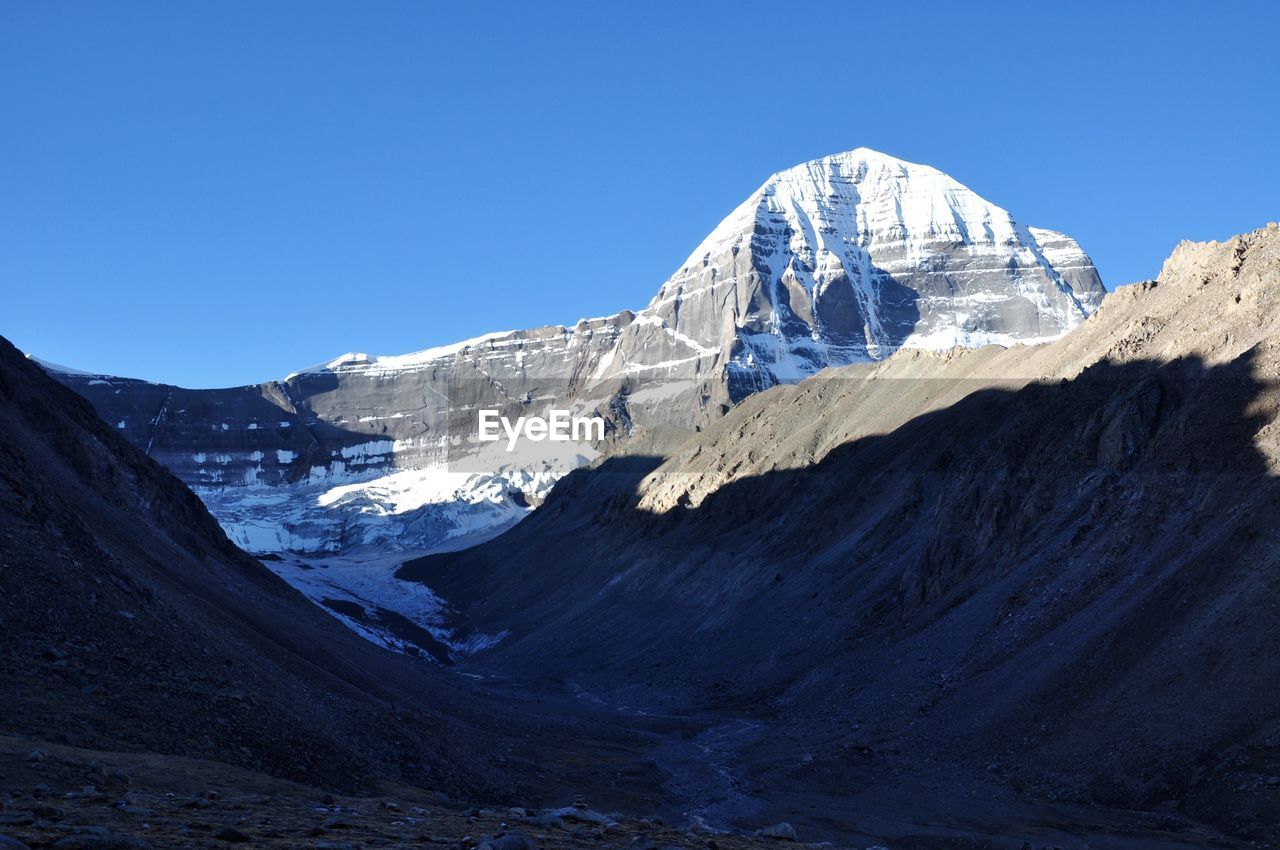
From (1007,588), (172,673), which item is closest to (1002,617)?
(1007,588)

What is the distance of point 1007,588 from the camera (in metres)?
57.8

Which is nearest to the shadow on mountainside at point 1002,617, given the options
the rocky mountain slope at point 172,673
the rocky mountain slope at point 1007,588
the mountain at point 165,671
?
the rocky mountain slope at point 1007,588

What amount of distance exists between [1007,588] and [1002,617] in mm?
3205

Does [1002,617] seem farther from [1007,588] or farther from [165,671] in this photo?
[165,671]

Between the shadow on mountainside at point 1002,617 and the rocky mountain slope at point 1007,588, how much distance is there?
0.15 meters

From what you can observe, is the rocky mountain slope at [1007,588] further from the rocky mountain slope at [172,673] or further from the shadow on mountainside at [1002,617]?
the rocky mountain slope at [172,673]

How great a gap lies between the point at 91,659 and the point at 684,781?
23.8 m

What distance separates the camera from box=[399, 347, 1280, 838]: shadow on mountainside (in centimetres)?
3766

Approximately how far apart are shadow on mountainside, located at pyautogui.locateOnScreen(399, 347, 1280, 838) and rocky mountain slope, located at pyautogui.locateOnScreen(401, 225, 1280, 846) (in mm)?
147

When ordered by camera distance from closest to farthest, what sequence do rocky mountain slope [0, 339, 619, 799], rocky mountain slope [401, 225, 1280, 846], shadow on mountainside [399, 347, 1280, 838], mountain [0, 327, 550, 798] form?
mountain [0, 327, 550, 798] → rocky mountain slope [0, 339, 619, 799] → shadow on mountainside [399, 347, 1280, 838] → rocky mountain slope [401, 225, 1280, 846]

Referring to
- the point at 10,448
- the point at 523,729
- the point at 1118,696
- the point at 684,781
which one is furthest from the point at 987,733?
the point at 10,448

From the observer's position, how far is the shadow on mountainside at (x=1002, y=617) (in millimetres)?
37656

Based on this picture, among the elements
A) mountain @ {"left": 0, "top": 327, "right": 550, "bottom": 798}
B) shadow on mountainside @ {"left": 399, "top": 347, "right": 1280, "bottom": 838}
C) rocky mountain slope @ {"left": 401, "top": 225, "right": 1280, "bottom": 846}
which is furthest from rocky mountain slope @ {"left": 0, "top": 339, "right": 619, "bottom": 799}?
rocky mountain slope @ {"left": 401, "top": 225, "right": 1280, "bottom": 846}

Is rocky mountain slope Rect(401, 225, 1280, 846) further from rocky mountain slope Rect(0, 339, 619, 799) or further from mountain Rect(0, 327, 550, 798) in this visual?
mountain Rect(0, 327, 550, 798)
